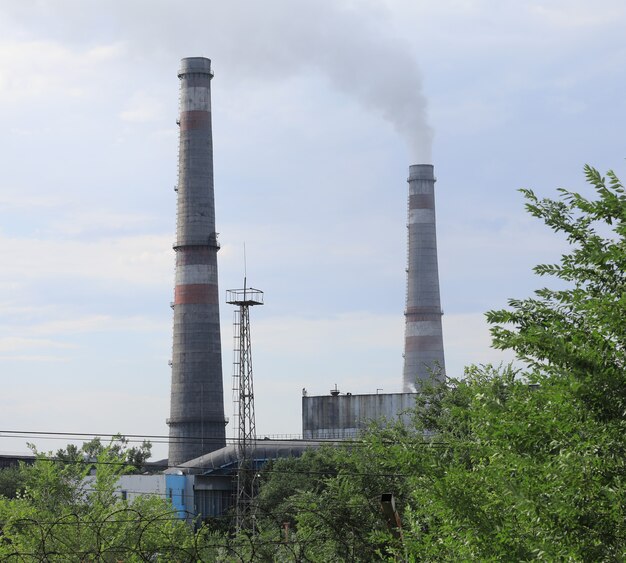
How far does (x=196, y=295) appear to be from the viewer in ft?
203

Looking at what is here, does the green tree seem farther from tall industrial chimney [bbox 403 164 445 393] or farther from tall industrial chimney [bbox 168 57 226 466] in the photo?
tall industrial chimney [bbox 403 164 445 393]

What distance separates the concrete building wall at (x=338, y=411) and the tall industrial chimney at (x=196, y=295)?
815 cm

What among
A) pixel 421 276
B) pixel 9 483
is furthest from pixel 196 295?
pixel 421 276

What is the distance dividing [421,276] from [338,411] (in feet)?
44.0

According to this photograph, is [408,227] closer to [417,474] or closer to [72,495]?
[72,495]

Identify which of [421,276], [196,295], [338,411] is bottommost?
[338,411]

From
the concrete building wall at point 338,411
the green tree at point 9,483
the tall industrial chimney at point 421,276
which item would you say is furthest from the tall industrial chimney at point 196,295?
the tall industrial chimney at point 421,276

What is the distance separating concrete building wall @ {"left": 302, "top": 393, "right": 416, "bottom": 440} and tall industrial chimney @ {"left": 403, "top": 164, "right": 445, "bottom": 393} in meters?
7.77

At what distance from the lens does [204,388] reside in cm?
6144

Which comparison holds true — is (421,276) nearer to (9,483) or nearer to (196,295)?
(196,295)

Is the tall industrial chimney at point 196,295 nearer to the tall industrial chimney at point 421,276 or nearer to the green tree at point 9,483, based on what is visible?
the green tree at point 9,483

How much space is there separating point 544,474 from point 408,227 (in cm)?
6992

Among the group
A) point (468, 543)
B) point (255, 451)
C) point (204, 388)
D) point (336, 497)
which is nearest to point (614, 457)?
point (468, 543)

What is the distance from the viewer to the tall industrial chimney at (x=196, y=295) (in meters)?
61.3
